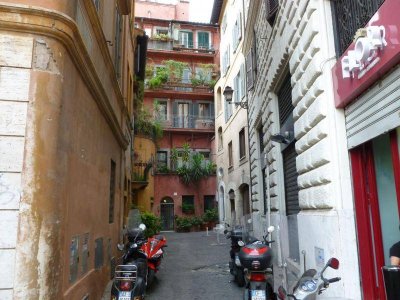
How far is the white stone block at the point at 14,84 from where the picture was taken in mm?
3932

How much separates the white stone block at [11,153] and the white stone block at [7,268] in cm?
81

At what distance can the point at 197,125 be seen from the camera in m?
29.8

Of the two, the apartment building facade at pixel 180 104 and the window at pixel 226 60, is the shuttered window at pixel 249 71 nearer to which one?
the window at pixel 226 60

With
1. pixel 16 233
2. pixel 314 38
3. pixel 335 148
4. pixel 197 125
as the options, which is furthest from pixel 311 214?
pixel 197 125

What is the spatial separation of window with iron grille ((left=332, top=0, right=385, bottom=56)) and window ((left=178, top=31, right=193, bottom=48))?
1059 inches

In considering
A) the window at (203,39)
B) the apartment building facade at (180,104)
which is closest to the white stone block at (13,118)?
the apartment building facade at (180,104)

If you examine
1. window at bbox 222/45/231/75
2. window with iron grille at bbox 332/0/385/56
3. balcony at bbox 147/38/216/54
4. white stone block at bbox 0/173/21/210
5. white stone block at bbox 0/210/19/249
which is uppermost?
balcony at bbox 147/38/216/54

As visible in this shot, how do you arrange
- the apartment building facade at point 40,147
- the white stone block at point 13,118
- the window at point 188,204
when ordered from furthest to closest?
the window at point 188,204, the white stone block at point 13,118, the apartment building facade at point 40,147

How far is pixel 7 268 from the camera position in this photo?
3689 mm

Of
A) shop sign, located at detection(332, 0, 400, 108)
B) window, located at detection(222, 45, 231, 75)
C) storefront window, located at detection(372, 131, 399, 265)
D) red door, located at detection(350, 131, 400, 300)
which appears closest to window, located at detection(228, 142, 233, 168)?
window, located at detection(222, 45, 231, 75)

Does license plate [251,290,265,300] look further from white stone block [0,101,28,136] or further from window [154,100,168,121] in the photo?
window [154,100,168,121]

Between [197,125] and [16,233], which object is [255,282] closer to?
[16,233]

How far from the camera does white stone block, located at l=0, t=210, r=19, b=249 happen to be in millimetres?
3727

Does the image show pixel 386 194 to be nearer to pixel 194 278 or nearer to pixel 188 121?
pixel 194 278
